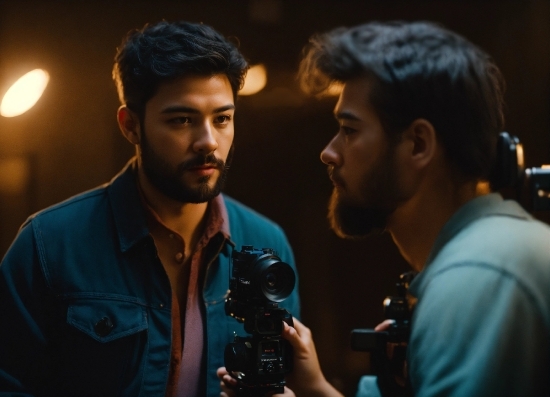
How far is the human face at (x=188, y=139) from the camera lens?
1.92m

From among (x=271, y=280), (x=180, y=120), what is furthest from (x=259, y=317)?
(x=180, y=120)

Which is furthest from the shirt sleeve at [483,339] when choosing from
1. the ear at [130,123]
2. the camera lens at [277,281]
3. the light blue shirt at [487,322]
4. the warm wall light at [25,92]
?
the warm wall light at [25,92]

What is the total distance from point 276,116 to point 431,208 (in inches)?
65.2

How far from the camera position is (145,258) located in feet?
6.37

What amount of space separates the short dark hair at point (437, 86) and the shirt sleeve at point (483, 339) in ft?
1.34

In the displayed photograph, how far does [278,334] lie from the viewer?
1707 millimetres

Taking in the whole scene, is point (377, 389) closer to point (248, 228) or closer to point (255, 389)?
point (255, 389)

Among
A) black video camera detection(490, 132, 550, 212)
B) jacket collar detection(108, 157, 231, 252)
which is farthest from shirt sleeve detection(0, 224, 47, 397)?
black video camera detection(490, 132, 550, 212)

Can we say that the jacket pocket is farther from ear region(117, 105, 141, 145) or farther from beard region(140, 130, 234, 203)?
ear region(117, 105, 141, 145)

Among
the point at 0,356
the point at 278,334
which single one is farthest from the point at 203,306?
the point at 0,356

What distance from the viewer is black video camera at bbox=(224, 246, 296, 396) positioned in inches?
64.7

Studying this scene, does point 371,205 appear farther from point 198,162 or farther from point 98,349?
point 98,349

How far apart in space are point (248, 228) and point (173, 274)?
360mm

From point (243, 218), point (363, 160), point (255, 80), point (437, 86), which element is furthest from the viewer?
point (255, 80)
